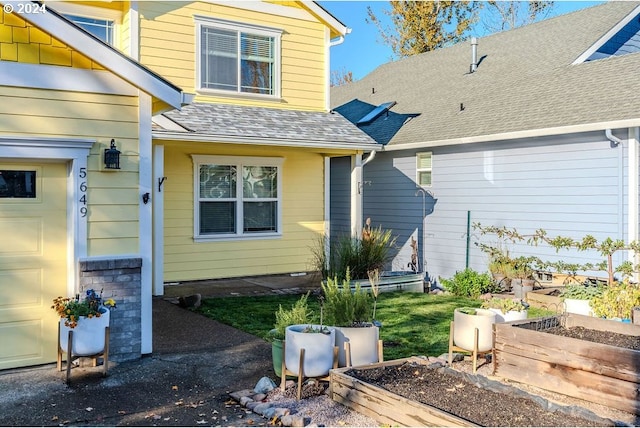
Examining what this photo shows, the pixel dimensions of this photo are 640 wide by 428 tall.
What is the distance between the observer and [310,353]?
17.8 ft

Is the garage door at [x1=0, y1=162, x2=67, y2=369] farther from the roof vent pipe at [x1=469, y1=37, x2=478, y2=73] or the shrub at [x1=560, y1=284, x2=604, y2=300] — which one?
the roof vent pipe at [x1=469, y1=37, x2=478, y2=73]

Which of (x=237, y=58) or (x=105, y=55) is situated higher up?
(x=237, y=58)

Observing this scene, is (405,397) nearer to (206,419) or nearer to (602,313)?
(206,419)

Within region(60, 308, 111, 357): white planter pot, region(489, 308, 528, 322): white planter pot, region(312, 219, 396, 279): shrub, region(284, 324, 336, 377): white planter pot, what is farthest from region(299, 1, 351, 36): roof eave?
region(284, 324, 336, 377): white planter pot

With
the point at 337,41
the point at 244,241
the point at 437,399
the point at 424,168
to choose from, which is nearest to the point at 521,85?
the point at 424,168

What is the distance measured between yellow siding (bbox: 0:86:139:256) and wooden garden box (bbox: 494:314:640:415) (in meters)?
4.00

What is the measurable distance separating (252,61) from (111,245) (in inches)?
281

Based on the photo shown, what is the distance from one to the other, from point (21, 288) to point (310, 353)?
3055mm

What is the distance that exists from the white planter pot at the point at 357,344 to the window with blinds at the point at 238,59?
7.71m

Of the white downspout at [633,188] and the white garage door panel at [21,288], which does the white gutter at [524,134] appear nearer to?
the white downspout at [633,188]

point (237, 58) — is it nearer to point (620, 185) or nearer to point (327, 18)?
point (327, 18)

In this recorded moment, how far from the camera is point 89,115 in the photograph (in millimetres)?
6336

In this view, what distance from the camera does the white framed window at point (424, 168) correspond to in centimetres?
1331

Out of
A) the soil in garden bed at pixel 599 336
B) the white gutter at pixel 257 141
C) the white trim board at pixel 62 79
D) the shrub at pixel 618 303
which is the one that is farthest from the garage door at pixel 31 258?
the shrub at pixel 618 303
